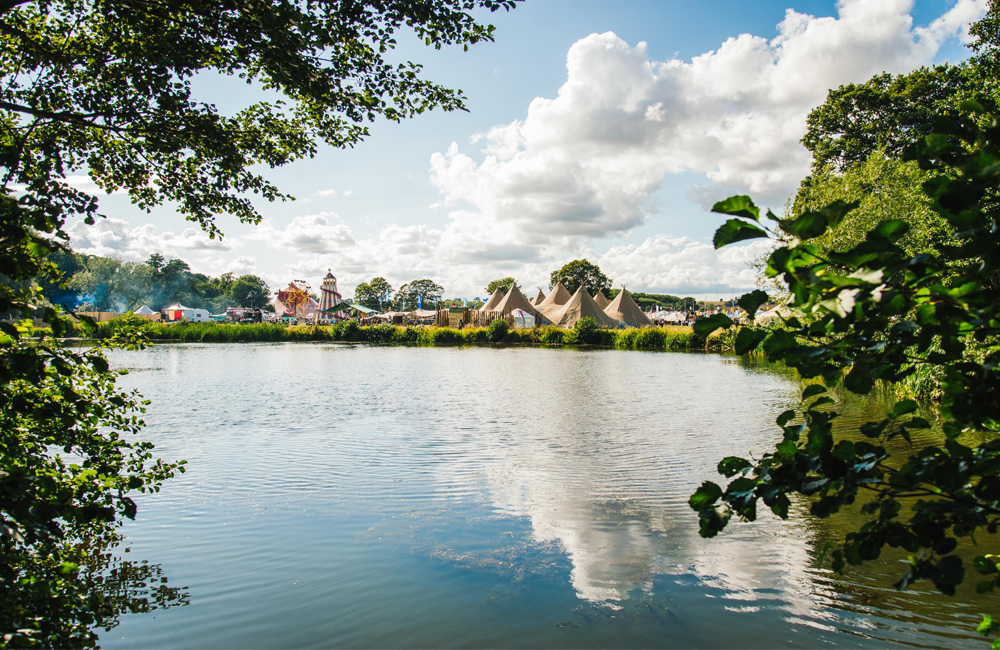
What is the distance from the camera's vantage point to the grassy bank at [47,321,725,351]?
4125 cm

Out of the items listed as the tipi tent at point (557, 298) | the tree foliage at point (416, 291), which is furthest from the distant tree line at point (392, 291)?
the tipi tent at point (557, 298)

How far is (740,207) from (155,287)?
4229 inches

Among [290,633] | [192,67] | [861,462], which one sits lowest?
[290,633]

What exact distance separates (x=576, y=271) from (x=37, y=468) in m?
77.7

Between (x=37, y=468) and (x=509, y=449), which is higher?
(x=37, y=468)

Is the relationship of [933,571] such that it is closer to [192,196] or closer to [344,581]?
[344,581]

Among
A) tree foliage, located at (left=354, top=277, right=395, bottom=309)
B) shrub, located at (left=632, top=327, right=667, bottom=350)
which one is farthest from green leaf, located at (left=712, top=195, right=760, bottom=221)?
tree foliage, located at (left=354, top=277, right=395, bottom=309)

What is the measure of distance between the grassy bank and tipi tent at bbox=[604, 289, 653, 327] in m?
5.53

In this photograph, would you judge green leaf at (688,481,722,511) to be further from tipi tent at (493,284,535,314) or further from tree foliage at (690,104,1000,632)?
tipi tent at (493,284,535,314)

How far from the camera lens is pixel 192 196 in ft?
14.6

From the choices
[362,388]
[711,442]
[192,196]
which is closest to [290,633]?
[192,196]

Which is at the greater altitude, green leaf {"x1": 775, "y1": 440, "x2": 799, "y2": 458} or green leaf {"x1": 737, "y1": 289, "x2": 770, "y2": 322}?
green leaf {"x1": 737, "y1": 289, "x2": 770, "y2": 322}

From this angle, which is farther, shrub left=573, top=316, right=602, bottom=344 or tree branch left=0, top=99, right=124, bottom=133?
shrub left=573, top=316, right=602, bottom=344

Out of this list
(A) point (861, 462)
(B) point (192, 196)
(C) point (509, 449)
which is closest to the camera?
(A) point (861, 462)
